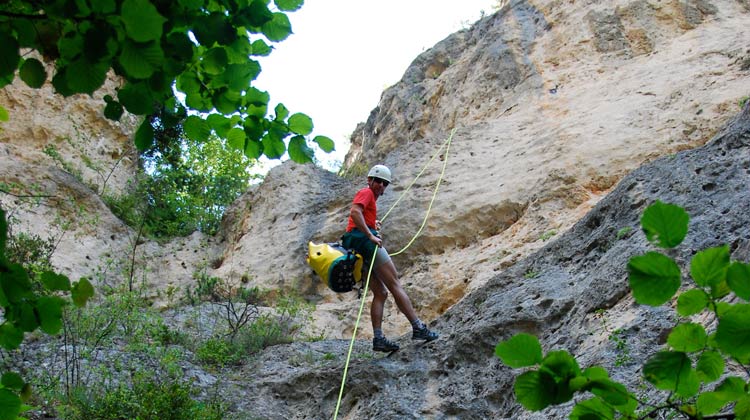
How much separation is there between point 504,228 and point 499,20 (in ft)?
20.8

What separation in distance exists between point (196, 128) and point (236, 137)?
0.60ft

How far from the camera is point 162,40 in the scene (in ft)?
10.4

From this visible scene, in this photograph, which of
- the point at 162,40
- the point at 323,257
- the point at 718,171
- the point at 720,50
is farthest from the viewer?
the point at 720,50

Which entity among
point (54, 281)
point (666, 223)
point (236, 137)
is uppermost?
point (236, 137)

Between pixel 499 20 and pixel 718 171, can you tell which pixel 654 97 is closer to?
pixel 718 171

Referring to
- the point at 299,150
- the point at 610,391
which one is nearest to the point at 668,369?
the point at 610,391

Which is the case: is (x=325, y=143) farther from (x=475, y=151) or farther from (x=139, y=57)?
(x=475, y=151)

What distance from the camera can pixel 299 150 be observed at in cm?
370

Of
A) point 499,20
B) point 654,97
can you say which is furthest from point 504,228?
point 499,20

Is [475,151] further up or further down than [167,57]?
further down

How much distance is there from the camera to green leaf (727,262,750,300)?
2.09 m

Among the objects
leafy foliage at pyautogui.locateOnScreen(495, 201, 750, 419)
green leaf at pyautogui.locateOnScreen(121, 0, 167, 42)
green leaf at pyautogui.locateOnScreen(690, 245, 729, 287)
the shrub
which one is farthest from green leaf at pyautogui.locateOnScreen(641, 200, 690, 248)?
the shrub

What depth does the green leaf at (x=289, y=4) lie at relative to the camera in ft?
11.4

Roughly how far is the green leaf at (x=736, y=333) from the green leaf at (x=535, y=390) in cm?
45
